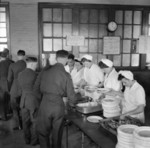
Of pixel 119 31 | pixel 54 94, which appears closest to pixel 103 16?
pixel 119 31

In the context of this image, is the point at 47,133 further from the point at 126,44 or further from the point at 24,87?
the point at 126,44

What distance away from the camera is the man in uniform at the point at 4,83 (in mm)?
5719

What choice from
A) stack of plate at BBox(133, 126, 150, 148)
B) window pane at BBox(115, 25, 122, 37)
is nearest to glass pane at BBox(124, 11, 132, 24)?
window pane at BBox(115, 25, 122, 37)

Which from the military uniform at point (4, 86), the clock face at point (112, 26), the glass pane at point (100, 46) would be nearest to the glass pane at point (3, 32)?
the military uniform at point (4, 86)

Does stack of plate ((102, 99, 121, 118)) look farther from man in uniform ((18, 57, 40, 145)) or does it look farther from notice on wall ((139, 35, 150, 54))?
notice on wall ((139, 35, 150, 54))

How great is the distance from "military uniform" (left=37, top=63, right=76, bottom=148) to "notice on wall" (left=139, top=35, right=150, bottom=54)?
4555 mm

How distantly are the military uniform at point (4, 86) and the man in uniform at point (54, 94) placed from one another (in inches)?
104

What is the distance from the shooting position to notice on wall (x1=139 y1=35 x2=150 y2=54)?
729 centimetres

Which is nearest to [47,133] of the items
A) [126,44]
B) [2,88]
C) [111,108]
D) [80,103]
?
[80,103]

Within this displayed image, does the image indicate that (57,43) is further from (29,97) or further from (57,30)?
(29,97)

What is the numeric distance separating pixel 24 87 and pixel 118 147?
2401 millimetres

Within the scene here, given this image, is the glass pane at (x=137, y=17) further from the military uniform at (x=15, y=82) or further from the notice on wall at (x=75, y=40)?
the military uniform at (x=15, y=82)

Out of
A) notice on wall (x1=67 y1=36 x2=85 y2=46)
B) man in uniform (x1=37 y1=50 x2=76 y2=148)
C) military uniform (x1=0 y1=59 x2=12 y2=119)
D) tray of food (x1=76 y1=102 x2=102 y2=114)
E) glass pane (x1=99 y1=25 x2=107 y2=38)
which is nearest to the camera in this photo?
man in uniform (x1=37 y1=50 x2=76 y2=148)

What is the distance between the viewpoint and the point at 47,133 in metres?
3.41
